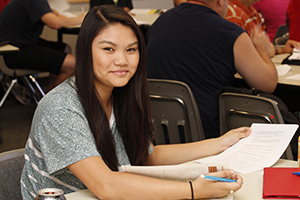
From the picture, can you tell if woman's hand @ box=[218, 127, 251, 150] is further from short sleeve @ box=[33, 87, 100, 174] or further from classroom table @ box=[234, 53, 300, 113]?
classroom table @ box=[234, 53, 300, 113]

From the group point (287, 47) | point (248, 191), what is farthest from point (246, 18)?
point (248, 191)

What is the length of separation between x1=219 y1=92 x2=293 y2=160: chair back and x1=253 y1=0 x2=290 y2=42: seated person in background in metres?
2.97

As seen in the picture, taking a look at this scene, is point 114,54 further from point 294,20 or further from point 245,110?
point 294,20

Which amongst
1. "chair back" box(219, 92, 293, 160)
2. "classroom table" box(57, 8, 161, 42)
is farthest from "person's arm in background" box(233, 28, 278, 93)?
"classroom table" box(57, 8, 161, 42)

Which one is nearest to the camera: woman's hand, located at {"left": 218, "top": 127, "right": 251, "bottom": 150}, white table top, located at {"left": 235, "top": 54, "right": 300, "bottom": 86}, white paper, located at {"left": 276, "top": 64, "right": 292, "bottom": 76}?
woman's hand, located at {"left": 218, "top": 127, "right": 251, "bottom": 150}

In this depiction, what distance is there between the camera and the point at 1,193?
112cm

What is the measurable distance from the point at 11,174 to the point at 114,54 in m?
0.50

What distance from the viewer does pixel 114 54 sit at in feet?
3.82

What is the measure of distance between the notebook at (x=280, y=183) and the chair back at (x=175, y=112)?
0.92m

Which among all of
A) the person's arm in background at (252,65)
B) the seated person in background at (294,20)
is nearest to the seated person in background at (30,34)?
the person's arm in background at (252,65)

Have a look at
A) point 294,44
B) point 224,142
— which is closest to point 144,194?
point 224,142

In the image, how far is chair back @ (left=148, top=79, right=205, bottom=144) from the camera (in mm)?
2014

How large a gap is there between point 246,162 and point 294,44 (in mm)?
2260

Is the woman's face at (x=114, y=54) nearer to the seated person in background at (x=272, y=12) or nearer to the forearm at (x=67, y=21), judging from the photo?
the forearm at (x=67, y=21)
